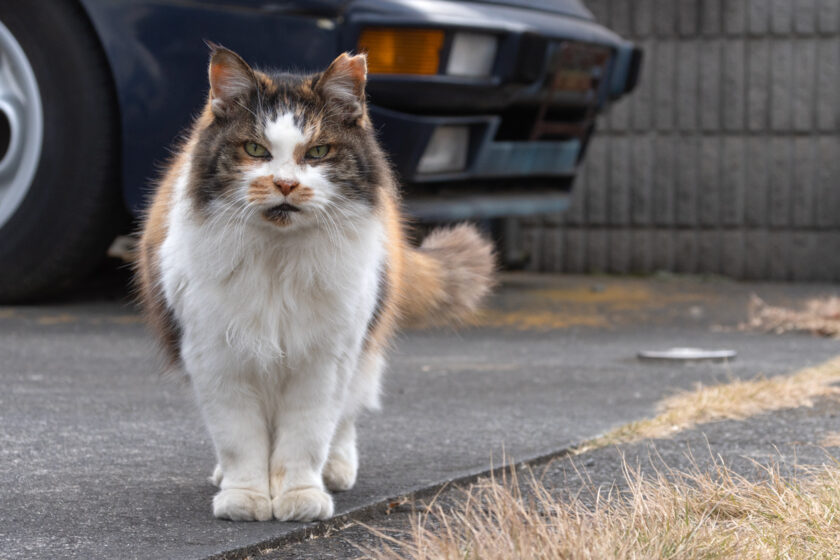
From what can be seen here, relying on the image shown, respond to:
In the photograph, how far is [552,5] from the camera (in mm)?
5590

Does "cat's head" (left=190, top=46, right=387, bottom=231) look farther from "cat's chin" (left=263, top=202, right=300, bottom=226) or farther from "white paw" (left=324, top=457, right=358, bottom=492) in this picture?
"white paw" (left=324, top=457, right=358, bottom=492)

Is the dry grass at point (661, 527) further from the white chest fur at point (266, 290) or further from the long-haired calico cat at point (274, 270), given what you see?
the white chest fur at point (266, 290)

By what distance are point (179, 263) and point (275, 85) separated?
432 millimetres

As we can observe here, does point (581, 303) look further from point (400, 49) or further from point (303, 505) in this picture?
point (303, 505)

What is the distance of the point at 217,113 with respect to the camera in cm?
267

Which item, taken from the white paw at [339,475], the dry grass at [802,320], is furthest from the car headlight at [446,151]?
the white paw at [339,475]

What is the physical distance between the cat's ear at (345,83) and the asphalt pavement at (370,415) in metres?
0.77

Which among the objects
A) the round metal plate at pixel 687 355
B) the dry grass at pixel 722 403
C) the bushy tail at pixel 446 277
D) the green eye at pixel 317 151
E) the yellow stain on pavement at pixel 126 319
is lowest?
the round metal plate at pixel 687 355

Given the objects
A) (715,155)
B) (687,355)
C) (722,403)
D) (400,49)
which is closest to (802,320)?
(687,355)

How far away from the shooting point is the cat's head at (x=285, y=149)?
255cm

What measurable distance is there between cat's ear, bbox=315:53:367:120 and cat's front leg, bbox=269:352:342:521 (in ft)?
1.79

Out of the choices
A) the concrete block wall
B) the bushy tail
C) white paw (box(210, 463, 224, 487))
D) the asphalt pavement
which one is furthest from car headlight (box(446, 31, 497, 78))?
the concrete block wall

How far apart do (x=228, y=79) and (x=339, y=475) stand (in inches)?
37.0

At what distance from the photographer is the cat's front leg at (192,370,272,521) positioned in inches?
104
